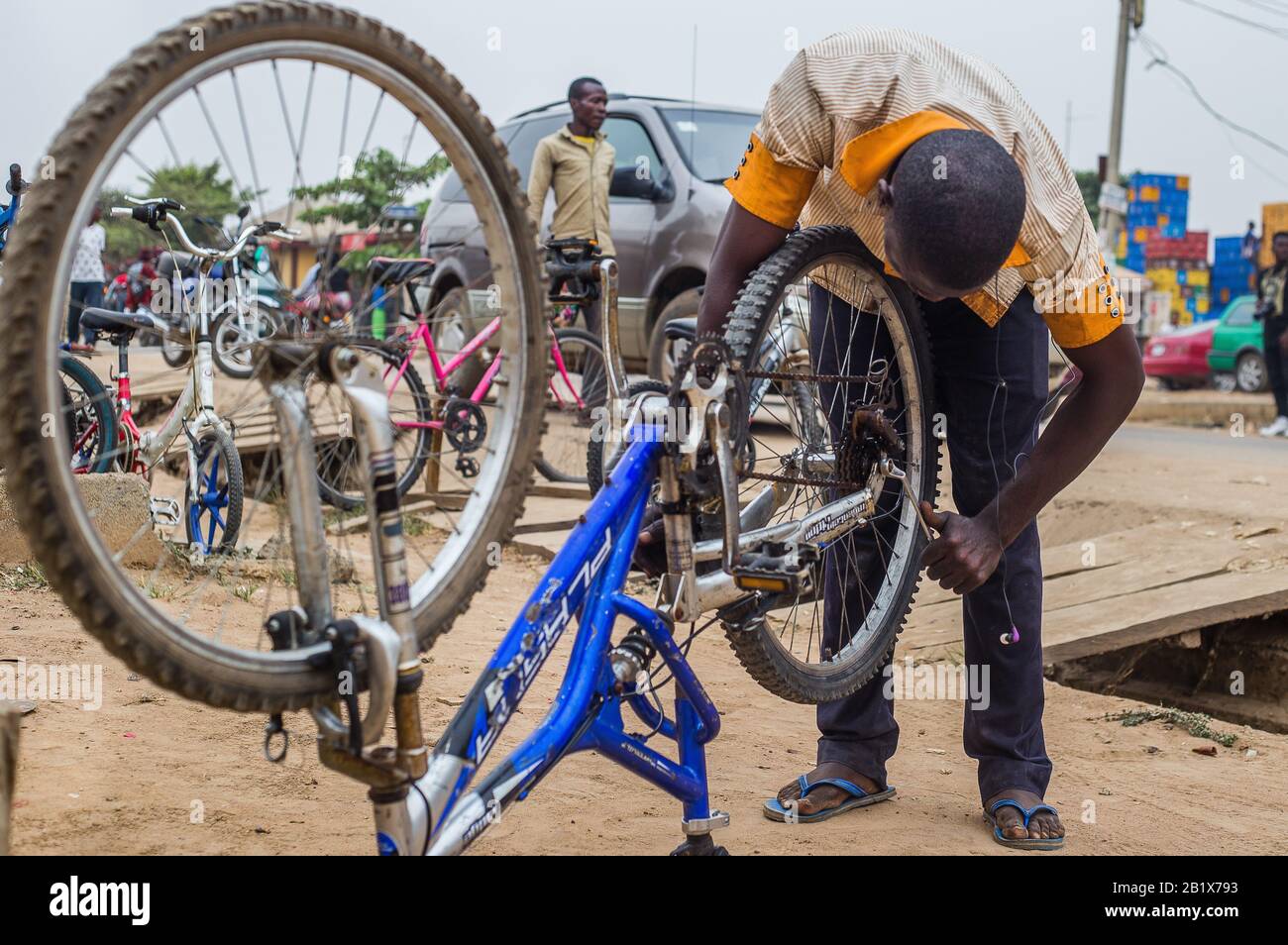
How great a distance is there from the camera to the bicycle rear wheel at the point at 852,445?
2.86 meters

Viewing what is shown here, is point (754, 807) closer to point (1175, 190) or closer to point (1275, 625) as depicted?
point (1275, 625)

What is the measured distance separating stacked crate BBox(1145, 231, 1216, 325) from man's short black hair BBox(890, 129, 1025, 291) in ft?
88.9

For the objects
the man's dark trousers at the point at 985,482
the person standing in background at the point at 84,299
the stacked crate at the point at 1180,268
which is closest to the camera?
the man's dark trousers at the point at 985,482

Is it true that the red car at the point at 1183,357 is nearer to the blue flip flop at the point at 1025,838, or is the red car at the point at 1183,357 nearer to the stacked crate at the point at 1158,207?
the stacked crate at the point at 1158,207

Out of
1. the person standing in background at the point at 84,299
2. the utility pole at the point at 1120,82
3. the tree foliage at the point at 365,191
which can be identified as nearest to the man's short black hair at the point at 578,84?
the person standing in background at the point at 84,299

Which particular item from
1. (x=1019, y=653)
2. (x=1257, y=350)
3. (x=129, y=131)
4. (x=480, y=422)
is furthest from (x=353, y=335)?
(x=1257, y=350)

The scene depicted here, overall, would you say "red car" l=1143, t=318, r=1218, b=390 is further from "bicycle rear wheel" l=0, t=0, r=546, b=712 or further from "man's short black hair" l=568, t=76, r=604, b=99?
"bicycle rear wheel" l=0, t=0, r=546, b=712

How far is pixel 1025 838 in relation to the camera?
9.48 ft

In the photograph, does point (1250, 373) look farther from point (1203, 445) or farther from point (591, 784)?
point (591, 784)

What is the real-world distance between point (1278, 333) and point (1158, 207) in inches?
705

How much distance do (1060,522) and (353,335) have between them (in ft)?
17.1

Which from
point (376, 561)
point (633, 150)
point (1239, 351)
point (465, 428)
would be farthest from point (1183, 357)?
point (376, 561)
